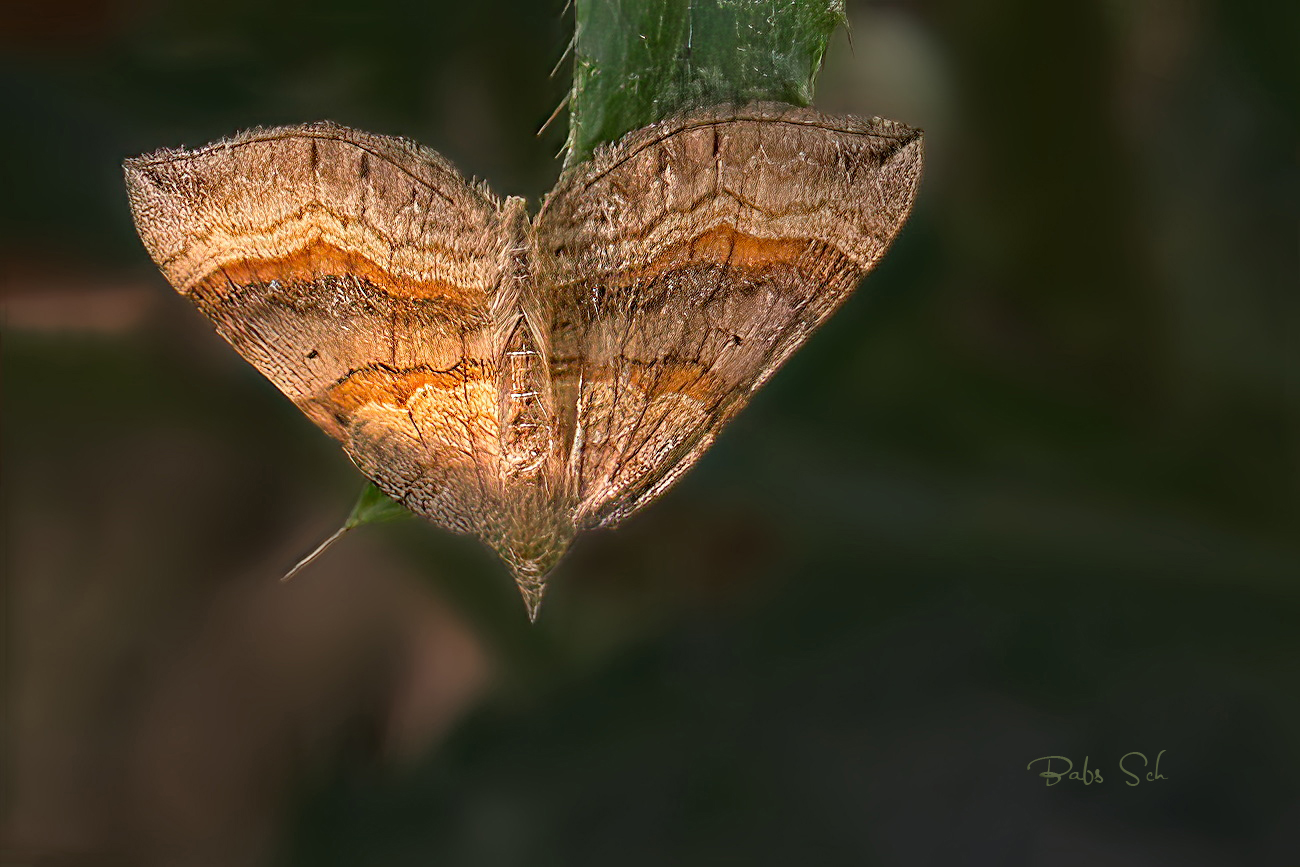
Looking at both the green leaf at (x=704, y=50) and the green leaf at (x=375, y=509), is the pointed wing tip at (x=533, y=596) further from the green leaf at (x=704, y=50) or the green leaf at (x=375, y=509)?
the green leaf at (x=704, y=50)

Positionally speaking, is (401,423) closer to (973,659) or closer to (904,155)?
(904,155)

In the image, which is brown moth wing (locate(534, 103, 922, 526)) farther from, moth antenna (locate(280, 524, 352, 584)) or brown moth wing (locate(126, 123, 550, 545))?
moth antenna (locate(280, 524, 352, 584))

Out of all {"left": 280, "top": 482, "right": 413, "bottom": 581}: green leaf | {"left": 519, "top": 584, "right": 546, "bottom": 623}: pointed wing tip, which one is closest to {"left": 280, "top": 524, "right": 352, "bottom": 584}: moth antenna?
{"left": 280, "top": 482, "right": 413, "bottom": 581}: green leaf

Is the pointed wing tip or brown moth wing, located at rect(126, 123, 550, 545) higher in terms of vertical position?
brown moth wing, located at rect(126, 123, 550, 545)

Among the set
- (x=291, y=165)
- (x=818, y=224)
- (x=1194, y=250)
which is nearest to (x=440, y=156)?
(x=291, y=165)

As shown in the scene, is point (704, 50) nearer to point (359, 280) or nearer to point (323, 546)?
point (359, 280)

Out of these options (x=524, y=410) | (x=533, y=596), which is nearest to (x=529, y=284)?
(x=524, y=410)

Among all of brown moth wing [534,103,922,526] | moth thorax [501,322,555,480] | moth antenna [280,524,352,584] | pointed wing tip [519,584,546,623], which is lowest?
moth antenna [280,524,352,584]

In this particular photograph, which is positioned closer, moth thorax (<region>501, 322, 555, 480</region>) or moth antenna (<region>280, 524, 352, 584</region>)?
moth thorax (<region>501, 322, 555, 480</region>)

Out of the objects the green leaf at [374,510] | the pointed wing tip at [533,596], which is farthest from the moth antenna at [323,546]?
the pointed wing tip at [533,596]
